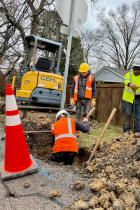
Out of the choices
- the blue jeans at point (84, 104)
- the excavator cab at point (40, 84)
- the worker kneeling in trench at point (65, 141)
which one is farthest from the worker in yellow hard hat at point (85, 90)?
the worker kneeling in trench at point (65, 141)

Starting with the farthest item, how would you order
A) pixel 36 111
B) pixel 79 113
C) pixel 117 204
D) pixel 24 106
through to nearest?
pixel 36 111 < pixel 24 106 < pixel 79 113 < pixel 117 204

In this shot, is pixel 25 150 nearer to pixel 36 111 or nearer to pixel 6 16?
pixel 36 111

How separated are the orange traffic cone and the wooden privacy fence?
4.53 metres

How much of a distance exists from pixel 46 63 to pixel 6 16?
30.5 feet

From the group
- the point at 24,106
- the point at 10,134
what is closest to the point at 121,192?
the point at 10,134

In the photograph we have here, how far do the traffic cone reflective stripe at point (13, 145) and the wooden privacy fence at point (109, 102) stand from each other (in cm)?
453

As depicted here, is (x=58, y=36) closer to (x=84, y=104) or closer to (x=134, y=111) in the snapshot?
(x=84, y=104)

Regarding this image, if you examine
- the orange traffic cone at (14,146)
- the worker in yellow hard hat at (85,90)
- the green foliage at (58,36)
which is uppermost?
the green foliage at (58,36)

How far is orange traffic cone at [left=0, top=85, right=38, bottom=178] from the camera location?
2.32 metres

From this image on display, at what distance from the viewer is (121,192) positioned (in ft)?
6.33

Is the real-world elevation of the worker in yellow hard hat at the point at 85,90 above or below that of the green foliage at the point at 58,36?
below

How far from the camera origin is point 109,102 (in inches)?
271

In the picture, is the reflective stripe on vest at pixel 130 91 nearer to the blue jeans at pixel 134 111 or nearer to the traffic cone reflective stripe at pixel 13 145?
the blue jeans at pixel 134 111

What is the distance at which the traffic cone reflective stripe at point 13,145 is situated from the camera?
2.32 meters
